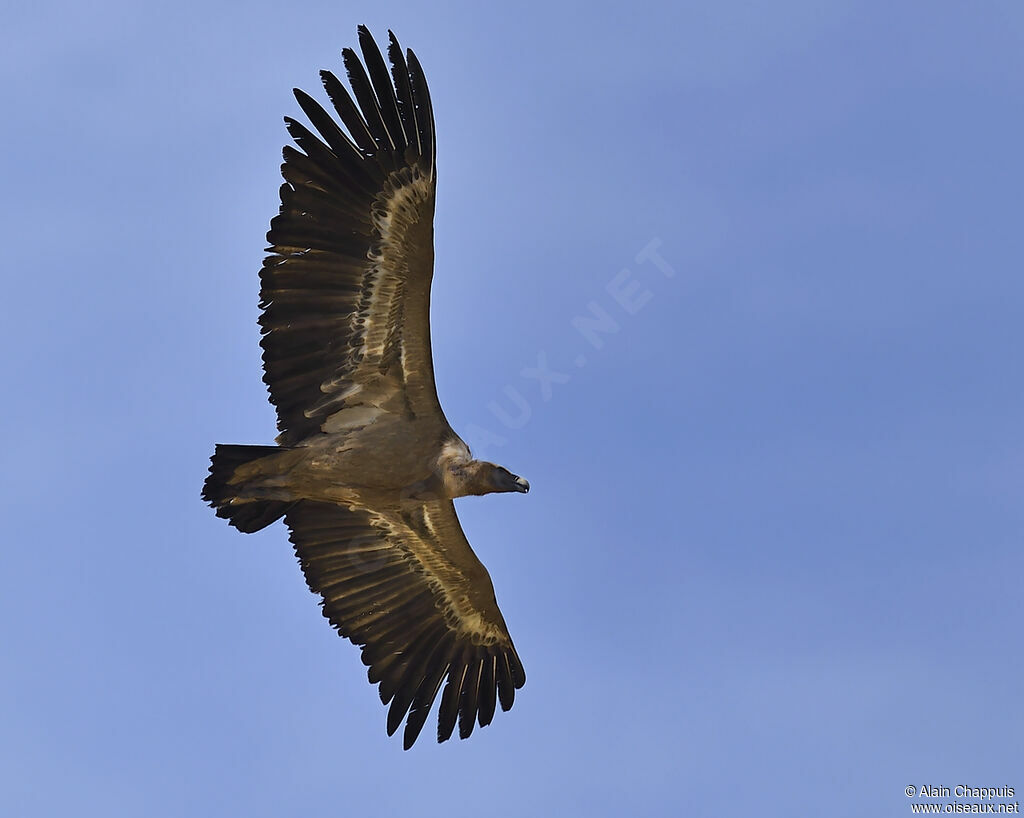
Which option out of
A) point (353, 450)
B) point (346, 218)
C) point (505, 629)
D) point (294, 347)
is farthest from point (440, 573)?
point (346, 218)

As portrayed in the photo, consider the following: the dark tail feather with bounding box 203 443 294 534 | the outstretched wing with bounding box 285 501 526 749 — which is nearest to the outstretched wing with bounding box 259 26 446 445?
the dark tail feather with bounding box 203 443 294 534

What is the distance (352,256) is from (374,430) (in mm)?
1868

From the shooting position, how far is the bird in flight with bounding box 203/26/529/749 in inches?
586

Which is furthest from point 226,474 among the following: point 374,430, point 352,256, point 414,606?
point 414,606

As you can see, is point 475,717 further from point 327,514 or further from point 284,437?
point 284,437

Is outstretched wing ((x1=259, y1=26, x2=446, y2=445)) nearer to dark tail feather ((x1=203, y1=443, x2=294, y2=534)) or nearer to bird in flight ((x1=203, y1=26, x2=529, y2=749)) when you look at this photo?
bird in flight ((x1=203, y1=26, x2=529, y2=749))

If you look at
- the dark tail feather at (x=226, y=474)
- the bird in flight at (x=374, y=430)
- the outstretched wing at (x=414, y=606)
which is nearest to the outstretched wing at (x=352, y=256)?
the bird in flight at (x=374, y=430)

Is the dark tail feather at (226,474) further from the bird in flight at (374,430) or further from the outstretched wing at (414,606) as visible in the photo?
the outstretched wing at (414,606)

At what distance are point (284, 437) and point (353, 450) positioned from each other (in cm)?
75

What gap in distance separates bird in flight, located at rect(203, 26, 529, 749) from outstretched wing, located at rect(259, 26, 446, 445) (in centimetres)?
1

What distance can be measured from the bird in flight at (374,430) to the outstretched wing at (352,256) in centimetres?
1

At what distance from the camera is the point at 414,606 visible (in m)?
16.9

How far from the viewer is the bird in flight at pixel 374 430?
1488cm

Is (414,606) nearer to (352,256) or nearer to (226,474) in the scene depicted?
(226,474)
